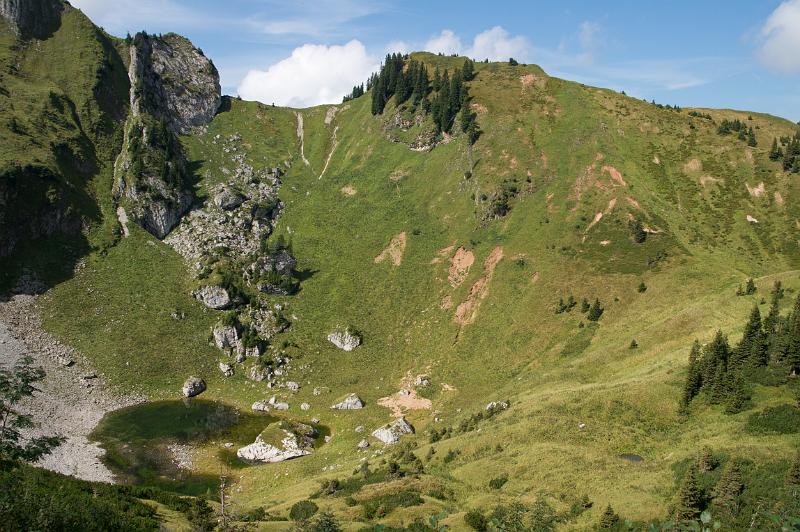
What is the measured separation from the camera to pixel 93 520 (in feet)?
105

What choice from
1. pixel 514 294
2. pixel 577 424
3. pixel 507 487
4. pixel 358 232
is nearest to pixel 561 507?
pixel 507 487

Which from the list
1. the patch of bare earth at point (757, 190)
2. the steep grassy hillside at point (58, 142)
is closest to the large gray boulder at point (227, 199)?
the steep grassy hillside at point (58, 142)

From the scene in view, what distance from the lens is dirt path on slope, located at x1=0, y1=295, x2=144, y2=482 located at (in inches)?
2867

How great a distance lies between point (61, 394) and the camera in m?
87.9

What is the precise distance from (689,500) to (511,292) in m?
61.3

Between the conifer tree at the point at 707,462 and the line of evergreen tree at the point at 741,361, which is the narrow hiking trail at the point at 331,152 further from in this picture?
the conifer tree at the point at 707,462

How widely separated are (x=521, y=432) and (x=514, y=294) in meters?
41.0

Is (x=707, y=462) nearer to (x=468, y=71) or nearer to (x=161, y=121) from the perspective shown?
(x=468, y=71)

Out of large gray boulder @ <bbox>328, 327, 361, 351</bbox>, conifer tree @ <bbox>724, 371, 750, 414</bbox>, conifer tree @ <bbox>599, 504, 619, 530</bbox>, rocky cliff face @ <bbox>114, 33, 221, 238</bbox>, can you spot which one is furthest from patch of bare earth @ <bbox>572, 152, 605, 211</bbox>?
rocky cliff face @ <bbox>114, 33, 221, 238</bbox>

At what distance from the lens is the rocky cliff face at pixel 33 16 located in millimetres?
151000

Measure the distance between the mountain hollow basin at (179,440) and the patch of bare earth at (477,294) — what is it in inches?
1334

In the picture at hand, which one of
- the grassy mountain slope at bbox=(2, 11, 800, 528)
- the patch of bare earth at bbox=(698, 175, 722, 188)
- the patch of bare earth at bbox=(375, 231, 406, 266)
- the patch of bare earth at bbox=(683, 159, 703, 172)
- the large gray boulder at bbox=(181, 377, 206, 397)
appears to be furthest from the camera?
the patch of bare earth at bbox=(375, 231, 406, 266)

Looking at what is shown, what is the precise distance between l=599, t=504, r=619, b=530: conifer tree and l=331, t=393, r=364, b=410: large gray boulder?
177 feet

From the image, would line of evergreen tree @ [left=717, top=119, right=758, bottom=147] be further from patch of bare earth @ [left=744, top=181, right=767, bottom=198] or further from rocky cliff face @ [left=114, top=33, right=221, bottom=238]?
rocky cliff face @ [left=114, top=33, right=221, bottom=238]
